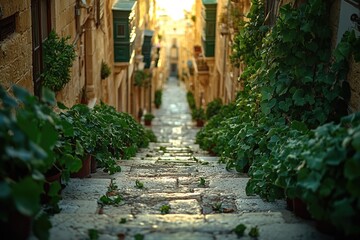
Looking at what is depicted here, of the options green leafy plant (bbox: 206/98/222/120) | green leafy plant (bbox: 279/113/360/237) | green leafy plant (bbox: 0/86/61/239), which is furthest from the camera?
green leafy plant (bbox: 206/98/222/120)

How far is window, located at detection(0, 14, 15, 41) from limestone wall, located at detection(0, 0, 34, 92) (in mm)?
44

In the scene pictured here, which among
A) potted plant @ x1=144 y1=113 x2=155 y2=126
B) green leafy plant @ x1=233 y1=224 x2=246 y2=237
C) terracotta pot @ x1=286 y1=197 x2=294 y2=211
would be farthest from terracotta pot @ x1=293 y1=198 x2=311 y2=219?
potted plant @ x1=144 y1=113 x2=155 y2=126

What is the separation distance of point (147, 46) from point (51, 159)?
21.9m

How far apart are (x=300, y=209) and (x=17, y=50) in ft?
11.6

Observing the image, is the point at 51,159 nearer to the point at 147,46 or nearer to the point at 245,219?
the point at 245,219

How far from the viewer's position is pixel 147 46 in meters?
25.8

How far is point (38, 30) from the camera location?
7.85 m

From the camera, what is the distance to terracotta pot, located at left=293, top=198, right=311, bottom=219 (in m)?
4.64

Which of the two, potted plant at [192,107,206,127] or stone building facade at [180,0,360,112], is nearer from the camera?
stone building facade at [180,0,360,112]

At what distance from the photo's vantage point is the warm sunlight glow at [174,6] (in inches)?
1571

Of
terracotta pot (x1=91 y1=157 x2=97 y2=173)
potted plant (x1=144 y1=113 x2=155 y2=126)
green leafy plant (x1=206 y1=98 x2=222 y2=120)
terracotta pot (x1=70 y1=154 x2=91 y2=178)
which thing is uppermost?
terracotta pot (x1=70 y1=154 x2=91 y2=178)

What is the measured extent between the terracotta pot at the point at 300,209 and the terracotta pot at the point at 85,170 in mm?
2734

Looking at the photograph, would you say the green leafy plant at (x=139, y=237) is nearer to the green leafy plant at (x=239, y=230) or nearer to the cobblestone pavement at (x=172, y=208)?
the cobblestone pavement at (x=172, y=208)

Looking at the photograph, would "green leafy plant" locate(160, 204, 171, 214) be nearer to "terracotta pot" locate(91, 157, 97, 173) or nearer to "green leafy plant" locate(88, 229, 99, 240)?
"green leafy plant" locate(88, 229, 99, 240)
